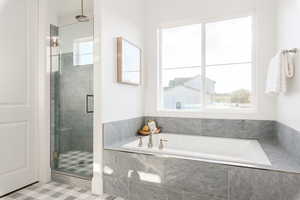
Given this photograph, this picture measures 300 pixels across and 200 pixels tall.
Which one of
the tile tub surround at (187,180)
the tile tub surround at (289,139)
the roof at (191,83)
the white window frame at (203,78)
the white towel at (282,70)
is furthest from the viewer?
the roof at (191,83)

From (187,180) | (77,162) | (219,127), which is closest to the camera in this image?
(187,180)

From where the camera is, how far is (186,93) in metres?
2.83

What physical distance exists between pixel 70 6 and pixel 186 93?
84.3 inches

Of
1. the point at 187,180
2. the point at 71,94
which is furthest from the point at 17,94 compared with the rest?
the point at 187,180

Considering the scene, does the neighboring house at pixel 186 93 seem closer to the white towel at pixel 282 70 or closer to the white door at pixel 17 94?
the white towel at pixel 282 70

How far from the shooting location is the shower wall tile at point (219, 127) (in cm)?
235

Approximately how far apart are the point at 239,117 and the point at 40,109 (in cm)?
259

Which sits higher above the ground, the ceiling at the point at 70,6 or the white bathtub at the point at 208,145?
the ceiling at the point at 70,6

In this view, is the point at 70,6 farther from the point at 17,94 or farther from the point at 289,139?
the point at 289,139

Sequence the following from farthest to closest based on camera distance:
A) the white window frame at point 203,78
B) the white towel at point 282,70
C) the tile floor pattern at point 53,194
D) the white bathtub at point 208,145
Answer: the white window frame at point 203,78, the white bathtub at point 208,145, the tile floor pattern at point 53,194, the white towel at point 282,70

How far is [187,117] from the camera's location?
2.74 m

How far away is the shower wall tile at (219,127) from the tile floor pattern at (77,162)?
1129mm

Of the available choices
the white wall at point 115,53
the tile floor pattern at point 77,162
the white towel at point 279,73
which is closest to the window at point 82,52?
the white wall at point 115,53

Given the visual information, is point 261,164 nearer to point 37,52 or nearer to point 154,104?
point 154,104
